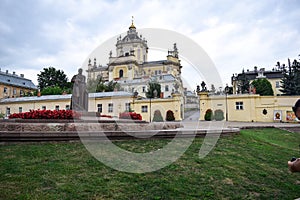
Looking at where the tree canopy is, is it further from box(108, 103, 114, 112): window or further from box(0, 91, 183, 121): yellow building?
box(108, 103, 114, 112): window

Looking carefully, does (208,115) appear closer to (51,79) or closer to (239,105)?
(239,105)

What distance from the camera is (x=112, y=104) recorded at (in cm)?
3058

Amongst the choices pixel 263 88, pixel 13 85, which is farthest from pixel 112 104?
pixel 13 85

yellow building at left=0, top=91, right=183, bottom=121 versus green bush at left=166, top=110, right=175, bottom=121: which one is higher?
yellow building at left=0, top=91, right=183, bottom=121

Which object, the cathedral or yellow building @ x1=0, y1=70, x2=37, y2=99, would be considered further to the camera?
the cathedral

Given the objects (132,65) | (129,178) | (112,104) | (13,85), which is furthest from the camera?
(132,65)

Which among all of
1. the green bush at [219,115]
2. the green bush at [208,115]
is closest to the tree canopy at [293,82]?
the green bush at [219,115]

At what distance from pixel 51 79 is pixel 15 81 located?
9122 mm

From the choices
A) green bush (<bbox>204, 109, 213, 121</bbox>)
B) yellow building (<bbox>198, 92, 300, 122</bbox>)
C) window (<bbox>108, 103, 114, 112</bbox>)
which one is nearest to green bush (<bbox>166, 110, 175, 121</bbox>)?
yellow building (<bbox>198, 92, 300, 122</bbox>)

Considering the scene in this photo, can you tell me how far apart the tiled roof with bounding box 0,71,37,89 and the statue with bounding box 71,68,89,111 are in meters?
51.4

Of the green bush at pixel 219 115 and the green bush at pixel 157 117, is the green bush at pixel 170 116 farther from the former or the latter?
the green bush at pixel 219 115

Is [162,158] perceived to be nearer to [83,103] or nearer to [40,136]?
[40,136]

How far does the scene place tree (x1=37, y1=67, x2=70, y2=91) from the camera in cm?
6341

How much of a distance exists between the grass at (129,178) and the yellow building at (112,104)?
2167 centimetres
